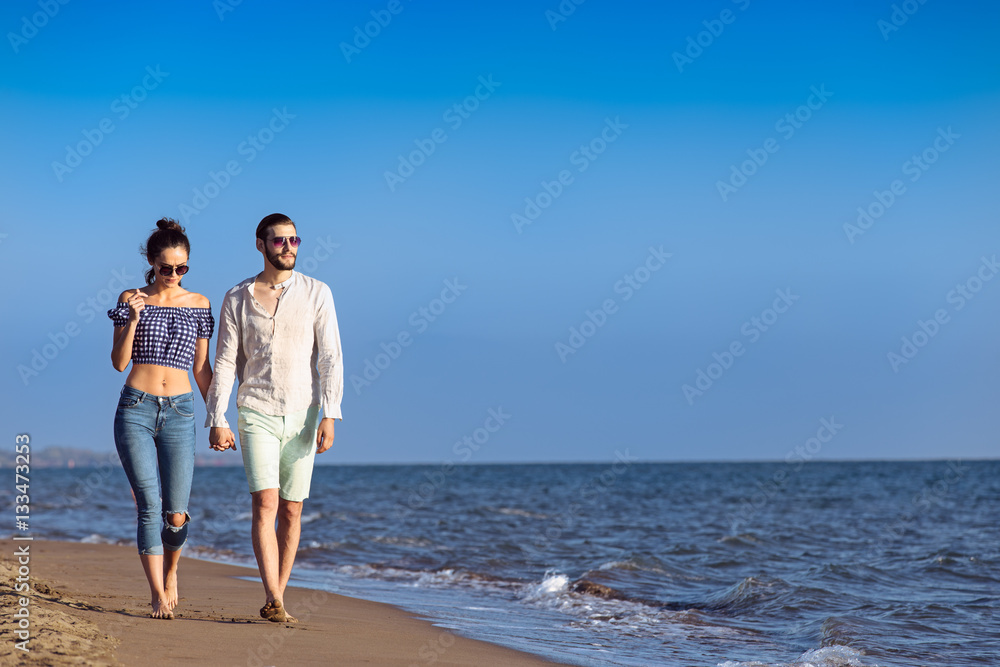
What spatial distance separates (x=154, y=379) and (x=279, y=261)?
2.62ft

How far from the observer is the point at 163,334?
153 inches

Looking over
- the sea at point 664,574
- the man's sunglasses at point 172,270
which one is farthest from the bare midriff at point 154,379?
the sea at point 664,574

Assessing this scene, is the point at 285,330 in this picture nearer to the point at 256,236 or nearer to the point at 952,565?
the point at 256,236

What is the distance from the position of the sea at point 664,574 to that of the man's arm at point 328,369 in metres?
1.21

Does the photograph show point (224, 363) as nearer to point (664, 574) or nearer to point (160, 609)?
point (160, 609)

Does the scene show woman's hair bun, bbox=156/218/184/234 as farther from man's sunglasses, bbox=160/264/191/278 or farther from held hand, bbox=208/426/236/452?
held hand, bbox=208/426/236/452

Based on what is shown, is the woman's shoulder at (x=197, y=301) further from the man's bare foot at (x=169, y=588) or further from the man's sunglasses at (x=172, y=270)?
the man's bare foot at (x=169, y=588)

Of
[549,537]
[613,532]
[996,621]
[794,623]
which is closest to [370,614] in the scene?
[794,623]

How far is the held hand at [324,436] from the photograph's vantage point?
157 inches

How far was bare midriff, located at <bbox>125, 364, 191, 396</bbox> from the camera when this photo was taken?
388cm

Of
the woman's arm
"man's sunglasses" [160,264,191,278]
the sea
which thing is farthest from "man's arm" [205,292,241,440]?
the sea

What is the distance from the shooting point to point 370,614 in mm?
5730

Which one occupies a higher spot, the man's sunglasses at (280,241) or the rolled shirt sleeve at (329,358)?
the man's sunglasses at (280,241)

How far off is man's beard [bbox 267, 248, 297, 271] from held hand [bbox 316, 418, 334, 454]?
770 mm
